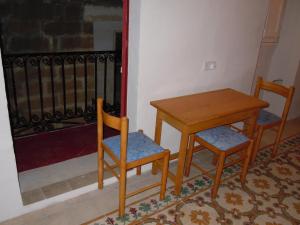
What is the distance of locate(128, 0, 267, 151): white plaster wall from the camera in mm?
2293

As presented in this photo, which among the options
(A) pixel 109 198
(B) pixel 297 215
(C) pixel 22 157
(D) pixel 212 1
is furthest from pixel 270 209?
(C) pixel 22 157

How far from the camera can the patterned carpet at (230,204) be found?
217 centimetres

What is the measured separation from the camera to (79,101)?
4.54 metres

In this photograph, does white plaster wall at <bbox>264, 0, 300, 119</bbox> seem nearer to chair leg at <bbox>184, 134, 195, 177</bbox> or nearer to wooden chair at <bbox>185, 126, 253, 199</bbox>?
wooden chair at <bbox>185, 126, 253, 199</bbox>

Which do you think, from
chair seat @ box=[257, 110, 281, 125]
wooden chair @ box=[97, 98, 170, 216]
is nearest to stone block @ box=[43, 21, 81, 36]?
wooden chair @ box=[97, 98, 170, 216]

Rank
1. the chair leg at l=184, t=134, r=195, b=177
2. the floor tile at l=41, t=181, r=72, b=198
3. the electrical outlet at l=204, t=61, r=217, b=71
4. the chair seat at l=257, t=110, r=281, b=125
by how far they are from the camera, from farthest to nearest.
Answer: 1. the chair seat at l=257, t=110, r=281, b=125
2. the electrical outlet at l=204, t=61, r=217, b=71
3. the chair leg at l=184, t=134, r=195, b=177
4. the floor tile at l=41, t=181, r=72, b=198

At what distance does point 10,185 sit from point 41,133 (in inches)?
51.0

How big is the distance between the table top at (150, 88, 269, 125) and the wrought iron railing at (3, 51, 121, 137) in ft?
4.54

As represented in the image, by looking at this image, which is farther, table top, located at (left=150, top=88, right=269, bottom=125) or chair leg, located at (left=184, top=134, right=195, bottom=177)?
chair leg, located at (left=184, top=134, right=195, bottom=177)

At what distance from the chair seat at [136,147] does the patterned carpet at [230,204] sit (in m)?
0.50

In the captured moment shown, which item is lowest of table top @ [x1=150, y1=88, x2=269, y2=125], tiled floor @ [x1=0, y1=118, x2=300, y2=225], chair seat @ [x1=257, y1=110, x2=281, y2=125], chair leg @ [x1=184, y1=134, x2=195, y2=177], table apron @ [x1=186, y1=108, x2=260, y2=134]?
tiled floor @ [x1=0, y1=118, x2=300, y2=225]

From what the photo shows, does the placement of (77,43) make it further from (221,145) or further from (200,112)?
(221,145)

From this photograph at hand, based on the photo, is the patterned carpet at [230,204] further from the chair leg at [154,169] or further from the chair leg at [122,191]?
the chair leg at [154,169]

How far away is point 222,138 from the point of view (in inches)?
96.8
